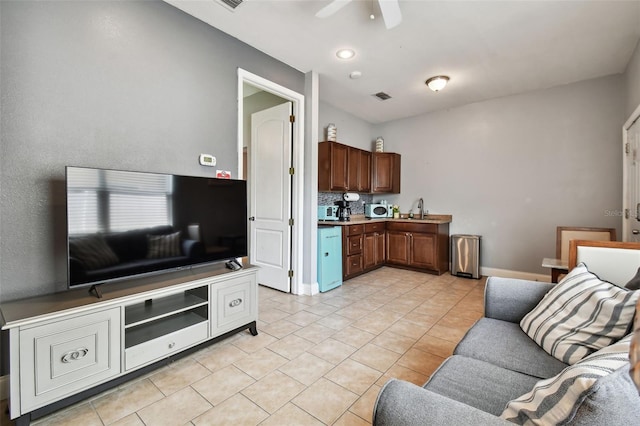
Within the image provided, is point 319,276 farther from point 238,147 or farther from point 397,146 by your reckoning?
point 397,146

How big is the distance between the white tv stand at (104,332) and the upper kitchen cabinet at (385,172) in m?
3.63

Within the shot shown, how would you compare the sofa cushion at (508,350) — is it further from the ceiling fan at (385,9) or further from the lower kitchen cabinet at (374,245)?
the lower kitchen cabinet at (374,245)

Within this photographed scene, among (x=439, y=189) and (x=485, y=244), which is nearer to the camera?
(x=485, y=244)

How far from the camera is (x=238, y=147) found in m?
2.91

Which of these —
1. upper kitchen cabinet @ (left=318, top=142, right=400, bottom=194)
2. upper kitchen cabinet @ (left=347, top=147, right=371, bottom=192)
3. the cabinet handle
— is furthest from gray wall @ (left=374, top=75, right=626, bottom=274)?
the cabinet handle

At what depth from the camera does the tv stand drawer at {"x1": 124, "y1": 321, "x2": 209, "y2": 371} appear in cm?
185

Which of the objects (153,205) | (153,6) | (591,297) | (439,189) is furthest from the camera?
(439,189)

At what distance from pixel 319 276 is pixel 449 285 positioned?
192 cm

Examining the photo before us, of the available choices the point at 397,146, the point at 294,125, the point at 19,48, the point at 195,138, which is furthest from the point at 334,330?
the point at 397,146

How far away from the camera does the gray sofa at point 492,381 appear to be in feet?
2.08

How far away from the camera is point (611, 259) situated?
1960 mm

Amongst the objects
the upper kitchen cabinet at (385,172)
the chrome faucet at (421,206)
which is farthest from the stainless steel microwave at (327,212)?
the chrome faucet at (421,206)

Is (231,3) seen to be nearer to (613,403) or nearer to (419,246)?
(613,403)

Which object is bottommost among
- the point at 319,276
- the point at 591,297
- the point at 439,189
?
the point at 319,276
